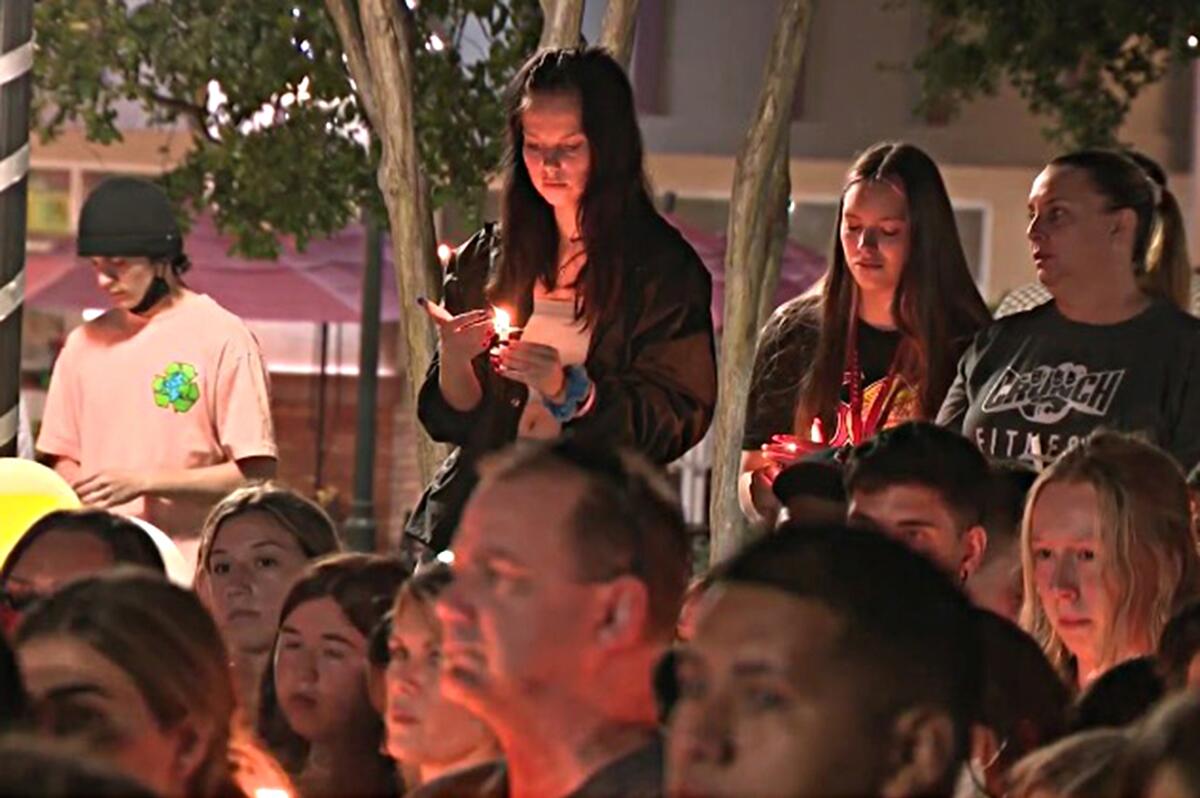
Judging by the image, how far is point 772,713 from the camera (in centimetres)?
329

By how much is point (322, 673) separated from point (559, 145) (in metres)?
1.28

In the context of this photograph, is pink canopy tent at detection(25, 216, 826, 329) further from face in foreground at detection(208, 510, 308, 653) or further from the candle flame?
the candle flame

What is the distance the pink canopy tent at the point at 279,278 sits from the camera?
22.6 m

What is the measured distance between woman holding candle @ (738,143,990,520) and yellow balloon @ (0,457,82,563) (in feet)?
5.32

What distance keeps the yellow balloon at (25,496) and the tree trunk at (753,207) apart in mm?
3653

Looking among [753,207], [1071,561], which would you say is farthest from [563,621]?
[753,207]

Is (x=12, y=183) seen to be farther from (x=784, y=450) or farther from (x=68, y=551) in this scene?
(x=784, y=450)

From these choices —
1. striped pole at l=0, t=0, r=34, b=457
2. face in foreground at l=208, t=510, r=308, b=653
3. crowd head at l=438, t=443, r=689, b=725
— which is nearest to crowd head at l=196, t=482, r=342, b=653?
face in foreground at l=208, t=510, r=308, b=653

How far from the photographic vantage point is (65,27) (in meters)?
14.4

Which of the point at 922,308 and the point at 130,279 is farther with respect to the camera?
the point at 130,279

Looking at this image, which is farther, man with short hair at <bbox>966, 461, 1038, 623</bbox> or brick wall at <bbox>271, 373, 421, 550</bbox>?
brick wall at <bbox>271, 373, 421, 550</bbox>

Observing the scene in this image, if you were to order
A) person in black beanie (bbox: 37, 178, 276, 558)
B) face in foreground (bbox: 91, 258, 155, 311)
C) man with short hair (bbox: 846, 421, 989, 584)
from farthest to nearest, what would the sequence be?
face in foreground (bbox: 91, 258, 155, 311)
person in black beanie (bbox: 37, 178, 276, 558)
man with short hair (bbox: 846, 421, 989, 584)

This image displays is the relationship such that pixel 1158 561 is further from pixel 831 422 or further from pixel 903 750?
pixel 903 750

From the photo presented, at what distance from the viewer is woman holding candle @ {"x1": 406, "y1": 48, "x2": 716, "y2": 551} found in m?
6.31
